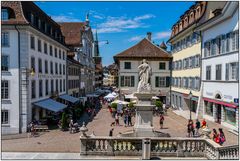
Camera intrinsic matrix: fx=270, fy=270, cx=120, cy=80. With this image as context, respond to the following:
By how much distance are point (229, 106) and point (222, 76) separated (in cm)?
327

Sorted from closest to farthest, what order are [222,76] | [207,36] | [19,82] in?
[19,82] < [222,76] < [207,36]

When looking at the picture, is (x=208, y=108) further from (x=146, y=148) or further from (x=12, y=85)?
(x=12, y=85)

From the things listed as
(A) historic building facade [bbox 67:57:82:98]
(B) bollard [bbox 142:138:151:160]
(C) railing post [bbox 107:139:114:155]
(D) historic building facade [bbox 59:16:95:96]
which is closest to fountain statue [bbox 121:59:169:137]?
(C) railing post [bbox 107:139:114:155]

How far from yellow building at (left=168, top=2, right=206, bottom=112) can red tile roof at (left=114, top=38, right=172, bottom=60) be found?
2.78 meters

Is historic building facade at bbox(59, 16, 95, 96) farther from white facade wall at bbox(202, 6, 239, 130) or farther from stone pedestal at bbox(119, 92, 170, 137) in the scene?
stone pedestal at bbox(119, 92, 170, 137)

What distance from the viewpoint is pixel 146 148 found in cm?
1348

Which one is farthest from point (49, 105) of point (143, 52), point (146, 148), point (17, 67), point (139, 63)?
point (143, 52)

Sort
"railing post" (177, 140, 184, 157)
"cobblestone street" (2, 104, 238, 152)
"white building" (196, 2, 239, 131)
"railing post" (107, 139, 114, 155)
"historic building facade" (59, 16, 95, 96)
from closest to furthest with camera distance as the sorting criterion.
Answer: "railing post" (177, 140, 184, 157) → "railing post" (107, 139, 114, 155) → "cobblestone street" (2, 104, 238, 152) → "white building" (196, 2, 239, 131) → "historic building facade" (59, 16, 95, 96)

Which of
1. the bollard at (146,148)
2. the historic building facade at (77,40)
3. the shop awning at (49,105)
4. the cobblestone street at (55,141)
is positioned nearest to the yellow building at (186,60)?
the cobblestone street at (55,141)

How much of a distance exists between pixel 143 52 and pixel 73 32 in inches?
616

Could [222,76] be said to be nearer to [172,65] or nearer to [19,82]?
[19,82]

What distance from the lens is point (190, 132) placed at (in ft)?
70.6

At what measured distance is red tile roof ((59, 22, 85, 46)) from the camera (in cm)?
5334

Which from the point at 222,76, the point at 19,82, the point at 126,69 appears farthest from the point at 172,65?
the point at 19,82
